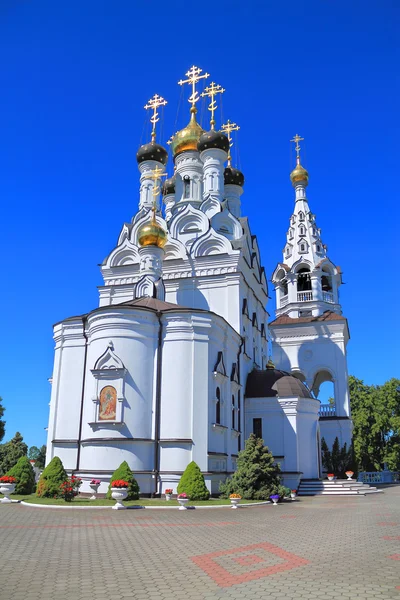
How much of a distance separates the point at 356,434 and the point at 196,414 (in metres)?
26.0

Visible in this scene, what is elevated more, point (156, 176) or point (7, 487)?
point (156, 176)

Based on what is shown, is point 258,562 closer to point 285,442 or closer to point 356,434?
point 285,442

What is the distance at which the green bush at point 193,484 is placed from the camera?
17.2 m

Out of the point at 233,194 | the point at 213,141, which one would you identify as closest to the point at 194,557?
the point at 213,141

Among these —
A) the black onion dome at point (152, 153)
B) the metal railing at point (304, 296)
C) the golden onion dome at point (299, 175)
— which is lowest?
the metal railing at point (304, 296)

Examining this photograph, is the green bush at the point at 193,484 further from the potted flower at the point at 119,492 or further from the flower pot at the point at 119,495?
the flower pot at the point at 119,495

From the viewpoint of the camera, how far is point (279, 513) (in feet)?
47.5

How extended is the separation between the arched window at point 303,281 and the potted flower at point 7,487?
25.2 m

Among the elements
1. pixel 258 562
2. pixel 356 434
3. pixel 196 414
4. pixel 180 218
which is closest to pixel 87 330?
pixel 196 414

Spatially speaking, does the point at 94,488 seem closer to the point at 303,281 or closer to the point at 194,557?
the point at 194,557

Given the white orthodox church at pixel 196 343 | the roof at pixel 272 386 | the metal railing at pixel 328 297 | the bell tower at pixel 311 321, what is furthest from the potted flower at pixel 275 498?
the metal railing at pixel 328 297

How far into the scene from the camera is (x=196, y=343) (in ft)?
66.8

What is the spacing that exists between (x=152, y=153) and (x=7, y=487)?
2237 centimetres

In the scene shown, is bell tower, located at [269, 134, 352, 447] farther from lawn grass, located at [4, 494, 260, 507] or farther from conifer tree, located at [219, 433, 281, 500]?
lawn grass, located at [4, 494, 260, 507]
